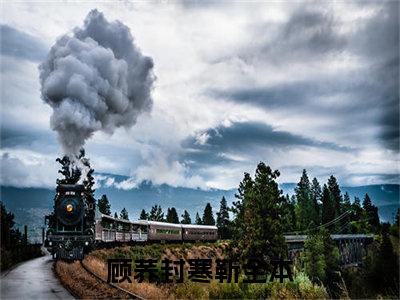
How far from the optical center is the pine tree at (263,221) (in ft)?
149

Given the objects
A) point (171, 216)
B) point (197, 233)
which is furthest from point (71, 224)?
point (171, 216)

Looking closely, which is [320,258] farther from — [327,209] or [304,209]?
[327,209]

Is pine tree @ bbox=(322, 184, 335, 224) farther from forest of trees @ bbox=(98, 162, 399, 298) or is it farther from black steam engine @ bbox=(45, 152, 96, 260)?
black steam engine @ bbox=(45, 152, 96, 260)

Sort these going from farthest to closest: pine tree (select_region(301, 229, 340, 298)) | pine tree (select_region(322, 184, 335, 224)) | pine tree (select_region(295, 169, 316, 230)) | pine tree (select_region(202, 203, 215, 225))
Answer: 1. pine tree (select_region(202, 203, 215, 225))
2. pine tree (select_region(322, 184, 335, 224))
3. pine tree (select_region(295, 169, 316, 230))
4. pine tree (select_region(301, 229, 340, 298))

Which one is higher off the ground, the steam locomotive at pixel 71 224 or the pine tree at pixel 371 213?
the pine tree at pixel 371 213

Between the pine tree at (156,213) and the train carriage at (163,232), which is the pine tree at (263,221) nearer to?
the train carriage at (163,232)

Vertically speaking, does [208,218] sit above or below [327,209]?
below

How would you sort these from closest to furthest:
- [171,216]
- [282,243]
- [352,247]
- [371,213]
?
[282,243] < [352,247] < [371,213] < [171,216]

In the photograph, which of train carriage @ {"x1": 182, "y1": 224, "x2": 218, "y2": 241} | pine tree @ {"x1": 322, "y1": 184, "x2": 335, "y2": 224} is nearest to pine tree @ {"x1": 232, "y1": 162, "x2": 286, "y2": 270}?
train carriage @ {"x1": 182, "y1": 224, "x2": 218, "y2": 241}

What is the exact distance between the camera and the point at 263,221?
152 ft

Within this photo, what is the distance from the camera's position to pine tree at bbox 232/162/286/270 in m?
45.5

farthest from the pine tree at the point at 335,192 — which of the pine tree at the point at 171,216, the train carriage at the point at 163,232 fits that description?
the train carriage at the point at 163,232

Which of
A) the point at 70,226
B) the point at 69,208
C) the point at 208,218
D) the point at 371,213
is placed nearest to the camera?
the point at 69,208

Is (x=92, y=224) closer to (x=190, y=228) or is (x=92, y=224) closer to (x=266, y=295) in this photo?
(x=266, y=295)
